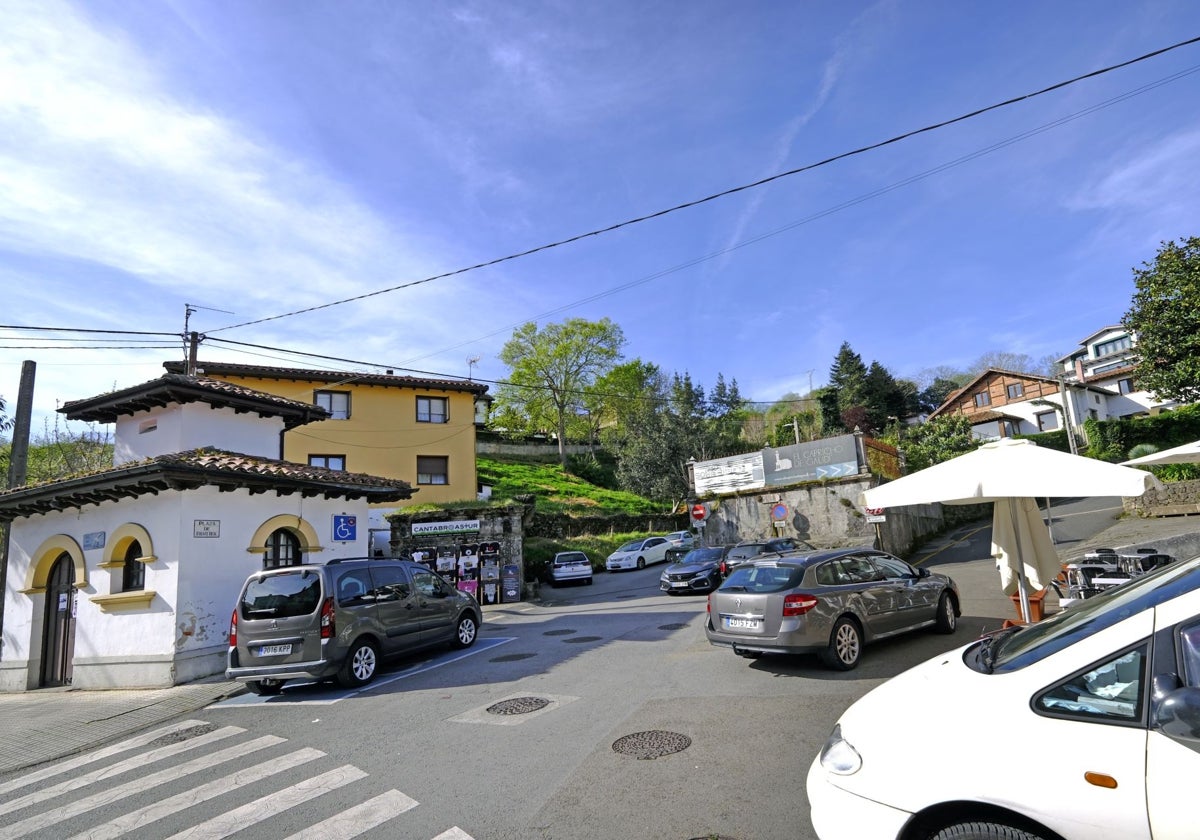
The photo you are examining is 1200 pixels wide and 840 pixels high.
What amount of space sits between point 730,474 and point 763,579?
62.0 ft

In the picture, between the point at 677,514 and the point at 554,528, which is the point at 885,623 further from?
the point at 677,514

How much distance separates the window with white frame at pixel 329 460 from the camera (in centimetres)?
3070

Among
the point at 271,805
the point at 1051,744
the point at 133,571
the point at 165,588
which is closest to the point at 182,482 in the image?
the point at 165,588

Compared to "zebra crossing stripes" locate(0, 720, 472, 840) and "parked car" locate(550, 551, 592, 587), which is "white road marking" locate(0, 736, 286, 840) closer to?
"zebra crossing stripes" locate(0, 720, 472, 840)

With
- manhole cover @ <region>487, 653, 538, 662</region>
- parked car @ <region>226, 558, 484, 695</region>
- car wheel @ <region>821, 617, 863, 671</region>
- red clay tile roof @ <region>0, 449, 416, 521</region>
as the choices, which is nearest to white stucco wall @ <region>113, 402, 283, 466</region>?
red clay tile roof @ <region>0, 449, 416, 521</region>

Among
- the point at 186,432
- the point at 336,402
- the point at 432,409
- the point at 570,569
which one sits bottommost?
the point at 570,569

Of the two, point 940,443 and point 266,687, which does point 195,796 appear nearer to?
point 266,687

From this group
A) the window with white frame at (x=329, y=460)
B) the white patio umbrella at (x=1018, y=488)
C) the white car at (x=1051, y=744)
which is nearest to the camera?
the white car at (x=1051, y=744)

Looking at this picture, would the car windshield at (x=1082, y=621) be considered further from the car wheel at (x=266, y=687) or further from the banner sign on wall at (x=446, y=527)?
the banner sign on wall at (x=446, y=527)

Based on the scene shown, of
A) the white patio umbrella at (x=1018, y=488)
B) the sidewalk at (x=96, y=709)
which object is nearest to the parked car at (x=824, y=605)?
the white patio umbrella at (x=1018, y=488)

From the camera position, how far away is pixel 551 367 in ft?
186

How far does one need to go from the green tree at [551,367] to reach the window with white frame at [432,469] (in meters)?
22.8

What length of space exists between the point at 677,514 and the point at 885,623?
102ft

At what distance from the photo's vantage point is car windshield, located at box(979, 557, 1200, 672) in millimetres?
2689
